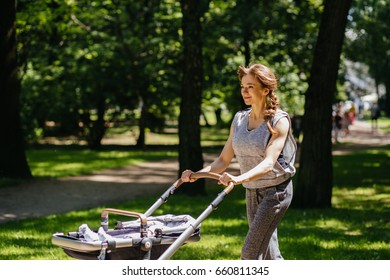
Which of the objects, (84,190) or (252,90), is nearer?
(252,90)

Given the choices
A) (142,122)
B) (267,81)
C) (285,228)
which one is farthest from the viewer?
(142,122)

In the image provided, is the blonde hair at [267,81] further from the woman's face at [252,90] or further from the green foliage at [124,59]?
the green foliage at [124,59]

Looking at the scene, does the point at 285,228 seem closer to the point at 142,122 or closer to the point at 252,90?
the point at 252,90

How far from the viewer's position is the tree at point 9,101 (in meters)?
17.1

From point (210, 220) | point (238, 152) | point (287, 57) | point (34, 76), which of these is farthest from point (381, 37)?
point (238, 152)

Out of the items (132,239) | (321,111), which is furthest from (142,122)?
(132,239)

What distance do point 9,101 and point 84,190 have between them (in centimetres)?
279

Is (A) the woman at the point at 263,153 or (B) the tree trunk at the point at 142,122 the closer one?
(A) the woman at the point at 263,153

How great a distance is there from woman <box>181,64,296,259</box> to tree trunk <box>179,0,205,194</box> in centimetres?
951

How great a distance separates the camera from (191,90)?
1545 centimetres

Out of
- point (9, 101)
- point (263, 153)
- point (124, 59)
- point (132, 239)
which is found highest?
point (124, 59)

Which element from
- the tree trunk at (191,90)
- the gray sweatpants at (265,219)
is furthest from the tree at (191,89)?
the gray sweatpants at (265,219)

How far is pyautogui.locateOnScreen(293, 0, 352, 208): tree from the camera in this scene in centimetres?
1326

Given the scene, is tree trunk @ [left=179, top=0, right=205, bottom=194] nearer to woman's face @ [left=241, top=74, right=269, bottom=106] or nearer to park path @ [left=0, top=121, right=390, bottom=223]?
park path @ [left=0, top=121, right=390, bottom=223]
